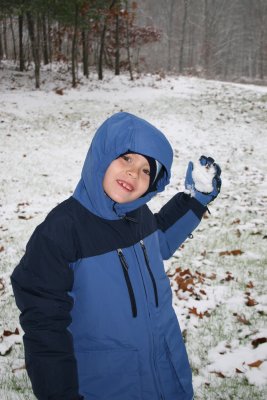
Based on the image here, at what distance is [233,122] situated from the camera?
15422 mm

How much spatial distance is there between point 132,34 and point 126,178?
86.4 ft

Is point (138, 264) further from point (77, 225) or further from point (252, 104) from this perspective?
point (252, 104)

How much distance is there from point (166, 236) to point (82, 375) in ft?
3.32

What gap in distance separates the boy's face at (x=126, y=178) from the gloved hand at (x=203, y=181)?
57 cm

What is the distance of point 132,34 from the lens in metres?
24.8

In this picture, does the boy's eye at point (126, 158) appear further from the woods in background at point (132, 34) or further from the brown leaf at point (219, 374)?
the woods in background at point (132, 34)

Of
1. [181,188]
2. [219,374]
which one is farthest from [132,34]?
[219,374]

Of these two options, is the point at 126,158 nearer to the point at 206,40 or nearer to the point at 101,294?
the point at 101,294

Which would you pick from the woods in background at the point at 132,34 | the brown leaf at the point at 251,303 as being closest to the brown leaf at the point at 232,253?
Answer: the brown leaf at the point at 251,303

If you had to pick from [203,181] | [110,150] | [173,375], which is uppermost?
[110,150]

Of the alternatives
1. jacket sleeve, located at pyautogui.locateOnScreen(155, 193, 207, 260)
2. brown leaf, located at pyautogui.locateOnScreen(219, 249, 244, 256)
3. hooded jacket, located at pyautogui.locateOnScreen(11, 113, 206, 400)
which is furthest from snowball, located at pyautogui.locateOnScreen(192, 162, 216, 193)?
brown leaf, located at pyautogui.locateOnScreen(219, 249, 244, 256)

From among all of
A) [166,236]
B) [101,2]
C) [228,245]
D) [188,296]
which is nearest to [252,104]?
[101,2]

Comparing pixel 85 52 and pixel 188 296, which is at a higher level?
pixel 85 52

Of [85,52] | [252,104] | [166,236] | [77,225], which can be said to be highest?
[85,52]
